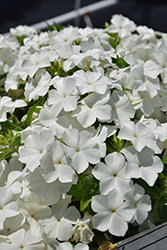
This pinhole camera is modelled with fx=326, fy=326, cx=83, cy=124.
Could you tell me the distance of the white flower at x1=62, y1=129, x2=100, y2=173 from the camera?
537 millimetres

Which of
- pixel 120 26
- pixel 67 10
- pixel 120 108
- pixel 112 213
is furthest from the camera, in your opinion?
pixel 67 10

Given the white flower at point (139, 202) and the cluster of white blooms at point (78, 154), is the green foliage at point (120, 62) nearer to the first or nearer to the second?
the cluster of white blooms at point (78, 154)

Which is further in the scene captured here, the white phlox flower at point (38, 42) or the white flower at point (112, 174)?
the white phlox flower at point (38, 42)

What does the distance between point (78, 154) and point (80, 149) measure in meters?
0.01

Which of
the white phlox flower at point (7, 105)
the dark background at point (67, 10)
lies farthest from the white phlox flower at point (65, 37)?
the dark background at point (67, 10)

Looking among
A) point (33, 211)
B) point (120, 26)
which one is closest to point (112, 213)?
point (33, 211)

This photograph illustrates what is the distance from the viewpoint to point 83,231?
1.80 ft

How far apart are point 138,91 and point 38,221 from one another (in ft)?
1.12

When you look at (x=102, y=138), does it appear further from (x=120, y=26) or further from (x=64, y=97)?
(x=120, y=26)

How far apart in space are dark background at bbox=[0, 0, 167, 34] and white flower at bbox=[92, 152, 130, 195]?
6.77 feet

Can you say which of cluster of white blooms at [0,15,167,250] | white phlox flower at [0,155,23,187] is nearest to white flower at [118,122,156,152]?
cluster of white blooms at [0,15,167,250]

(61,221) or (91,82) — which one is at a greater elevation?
(91,82)

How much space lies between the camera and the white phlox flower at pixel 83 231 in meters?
0.55

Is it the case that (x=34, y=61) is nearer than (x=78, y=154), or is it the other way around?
(x=78, y=154)
